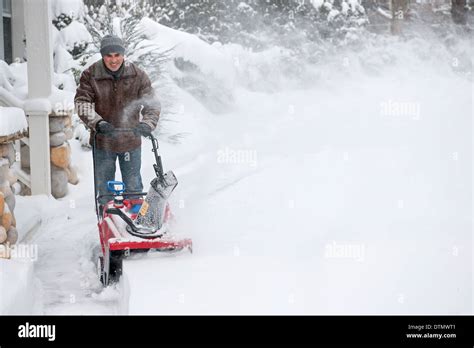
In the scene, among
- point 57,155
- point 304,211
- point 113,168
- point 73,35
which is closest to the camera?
point 113,168

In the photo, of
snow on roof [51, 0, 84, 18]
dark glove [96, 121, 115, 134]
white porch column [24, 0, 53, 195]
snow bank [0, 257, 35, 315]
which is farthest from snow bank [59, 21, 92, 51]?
snow bank [0, 257, 35, 315]

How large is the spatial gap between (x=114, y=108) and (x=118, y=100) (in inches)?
2.9

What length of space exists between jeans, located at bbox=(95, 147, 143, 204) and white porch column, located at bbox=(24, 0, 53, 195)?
1522mm

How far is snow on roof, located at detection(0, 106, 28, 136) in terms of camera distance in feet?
15.6

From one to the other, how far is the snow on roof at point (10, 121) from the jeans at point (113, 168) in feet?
1.99

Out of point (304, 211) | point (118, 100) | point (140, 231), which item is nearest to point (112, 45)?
point (118, 100)

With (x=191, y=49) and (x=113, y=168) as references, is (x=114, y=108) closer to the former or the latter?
(x=113, y=168)

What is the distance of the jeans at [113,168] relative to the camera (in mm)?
5211

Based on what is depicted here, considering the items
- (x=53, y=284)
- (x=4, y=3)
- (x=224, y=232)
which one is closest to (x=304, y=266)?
(x=224, y=232)

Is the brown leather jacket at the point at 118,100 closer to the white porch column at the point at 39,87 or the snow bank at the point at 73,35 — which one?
the white porch column at the point at 39,87

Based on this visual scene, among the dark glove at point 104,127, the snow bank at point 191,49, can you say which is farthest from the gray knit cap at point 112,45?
the snow bank at point 191,49

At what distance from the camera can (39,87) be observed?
6.56 m

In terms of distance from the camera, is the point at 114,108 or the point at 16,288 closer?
the point at 16,288
